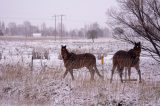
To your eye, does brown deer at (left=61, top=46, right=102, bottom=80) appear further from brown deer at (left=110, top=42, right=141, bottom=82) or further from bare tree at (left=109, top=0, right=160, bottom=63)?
bare tree at (left=109, top=0, right=160, bottom=63)

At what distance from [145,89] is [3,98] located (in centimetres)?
439

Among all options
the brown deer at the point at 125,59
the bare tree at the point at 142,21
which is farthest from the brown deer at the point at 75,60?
the bare tree at the point at 142,21

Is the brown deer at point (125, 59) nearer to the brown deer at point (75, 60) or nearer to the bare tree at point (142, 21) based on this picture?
A: the brown deer at point (75, 60)

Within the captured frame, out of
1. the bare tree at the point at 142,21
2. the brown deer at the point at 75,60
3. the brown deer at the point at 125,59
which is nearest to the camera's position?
the brown deer at the point at 75,60

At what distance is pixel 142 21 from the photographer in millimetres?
18797

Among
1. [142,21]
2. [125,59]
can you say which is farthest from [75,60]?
[142,21]

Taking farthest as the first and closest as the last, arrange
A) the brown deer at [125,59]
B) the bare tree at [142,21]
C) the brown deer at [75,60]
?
the bare tree at [142,21], the brown deer at [125,59], the brown deer at [75,60]

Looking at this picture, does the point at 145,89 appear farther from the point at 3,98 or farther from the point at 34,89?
the point at 3,98

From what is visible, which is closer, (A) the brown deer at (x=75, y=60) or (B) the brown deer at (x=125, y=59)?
(A) the brown deer at (x=75, y=60)

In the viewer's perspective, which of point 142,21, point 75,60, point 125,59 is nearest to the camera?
point 75,60

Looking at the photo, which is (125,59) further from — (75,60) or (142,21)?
(142,21)

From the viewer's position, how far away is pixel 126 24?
20.0 meters

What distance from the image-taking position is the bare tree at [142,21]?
18688 millimetres

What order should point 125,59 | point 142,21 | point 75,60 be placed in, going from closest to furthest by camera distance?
1. point 75,60
2. point 125,59
3. point 142,21
